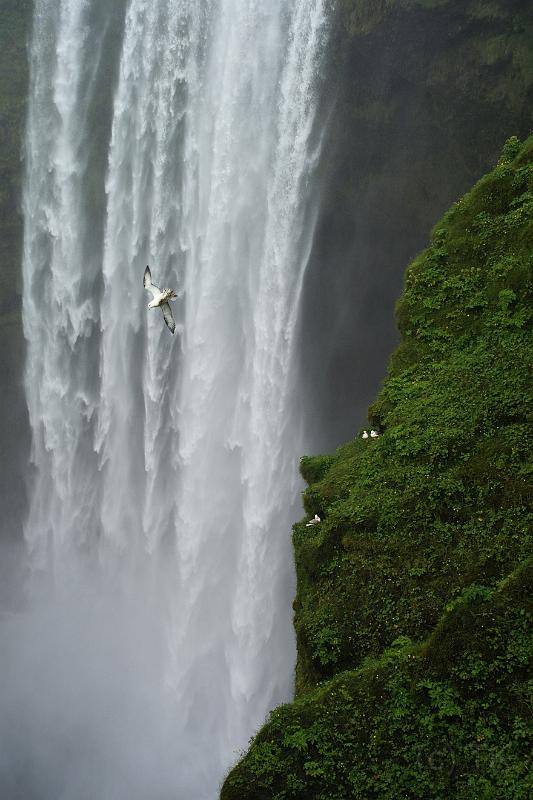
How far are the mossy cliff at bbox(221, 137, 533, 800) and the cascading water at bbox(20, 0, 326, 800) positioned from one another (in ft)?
21.9

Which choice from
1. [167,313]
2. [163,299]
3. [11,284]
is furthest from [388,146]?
[11,284]

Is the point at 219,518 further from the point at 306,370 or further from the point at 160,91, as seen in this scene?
the point at 160,91

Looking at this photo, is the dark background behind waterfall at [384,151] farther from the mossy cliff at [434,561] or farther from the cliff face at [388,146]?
the mossy cliff at [434,561]

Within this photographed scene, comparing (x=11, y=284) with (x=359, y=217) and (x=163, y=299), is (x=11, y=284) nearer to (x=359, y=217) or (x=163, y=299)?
(x=359, y=217)

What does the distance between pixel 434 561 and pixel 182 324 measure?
37.6ft

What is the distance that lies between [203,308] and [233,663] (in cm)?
770

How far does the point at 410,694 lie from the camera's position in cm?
729

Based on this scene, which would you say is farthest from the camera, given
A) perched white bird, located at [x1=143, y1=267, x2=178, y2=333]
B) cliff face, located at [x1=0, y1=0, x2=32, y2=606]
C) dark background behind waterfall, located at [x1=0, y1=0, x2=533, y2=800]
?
cliff face, located at [x1=0, y1=0, x2=32, y2=606]

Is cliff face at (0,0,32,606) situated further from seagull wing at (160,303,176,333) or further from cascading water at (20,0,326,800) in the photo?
seagull wing at (160,303,176,333)

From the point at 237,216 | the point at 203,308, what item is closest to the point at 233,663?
the point at 203,308

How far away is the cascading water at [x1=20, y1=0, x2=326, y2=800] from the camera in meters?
16.8

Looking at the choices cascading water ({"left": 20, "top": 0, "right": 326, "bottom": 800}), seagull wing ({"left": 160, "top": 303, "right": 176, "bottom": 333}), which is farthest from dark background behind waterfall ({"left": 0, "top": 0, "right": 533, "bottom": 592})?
seagull wing ({"left": 160, "top": 303, "right": 176, "bottom": 333})

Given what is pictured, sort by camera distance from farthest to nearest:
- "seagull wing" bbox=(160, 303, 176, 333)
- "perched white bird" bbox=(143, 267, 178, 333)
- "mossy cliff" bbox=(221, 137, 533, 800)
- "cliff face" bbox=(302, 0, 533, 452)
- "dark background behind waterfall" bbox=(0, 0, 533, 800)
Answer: "dark background behind waterfall" bbox=(0, 0, 533, 800), "cliff face" bbox=(302, 0, 533, 452), "seagull wing" bbox=(160, 303, 176, 333), "perched white bird" bbox=(143, 267, 178, 333), "mossy cliff" bbox=(221, 137, 533, 800)

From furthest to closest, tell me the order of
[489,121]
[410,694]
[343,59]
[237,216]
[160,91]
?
1. [160,91]
2. [237,216]
3. [343,59]
4. [489,121]
5. [410,694]
